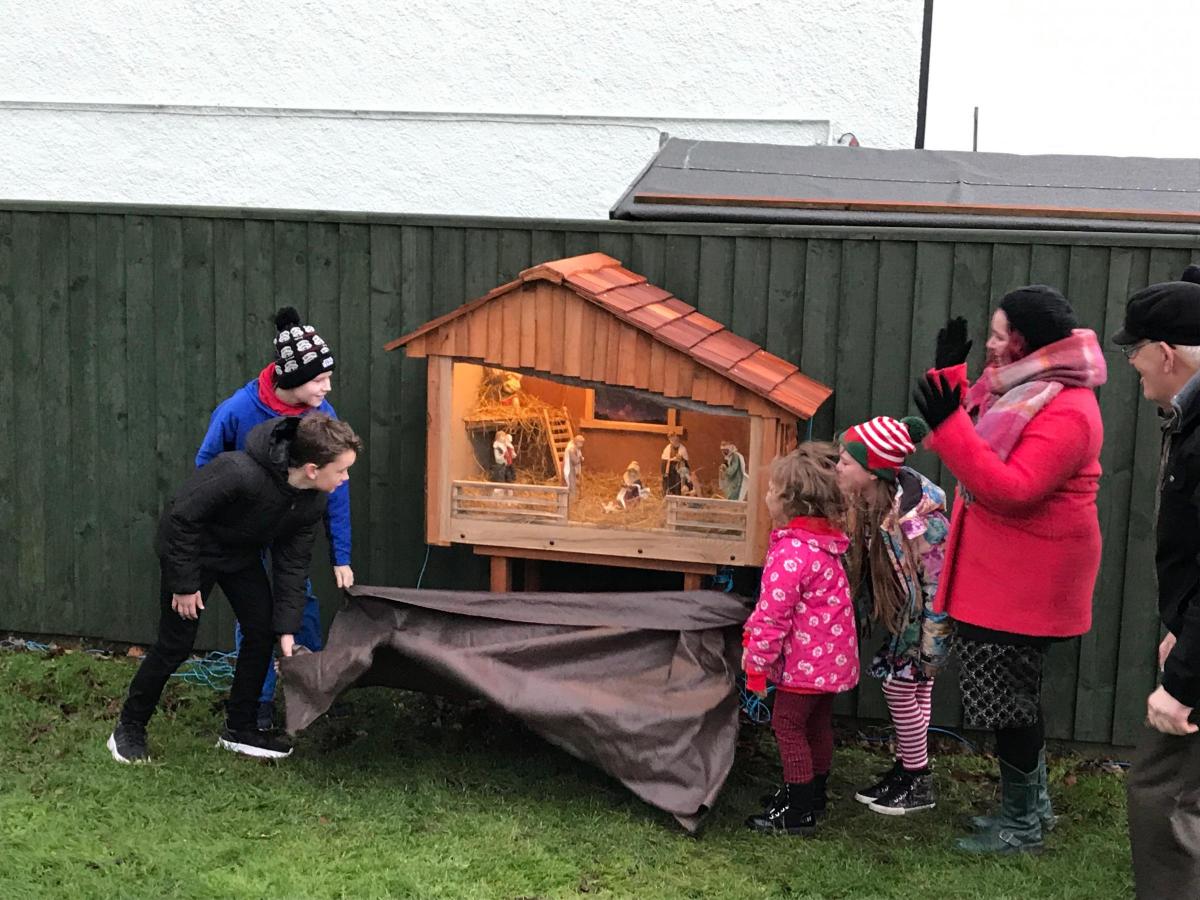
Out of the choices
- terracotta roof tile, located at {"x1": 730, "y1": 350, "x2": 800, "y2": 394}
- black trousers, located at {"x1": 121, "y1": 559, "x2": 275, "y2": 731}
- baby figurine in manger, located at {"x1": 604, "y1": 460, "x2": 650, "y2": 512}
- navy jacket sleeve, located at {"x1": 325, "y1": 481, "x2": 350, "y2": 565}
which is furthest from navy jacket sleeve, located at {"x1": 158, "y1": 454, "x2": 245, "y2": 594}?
terracotta roof tile, located at {"x1": 730, "y1": 350, "x2": 800, "y2": 394}

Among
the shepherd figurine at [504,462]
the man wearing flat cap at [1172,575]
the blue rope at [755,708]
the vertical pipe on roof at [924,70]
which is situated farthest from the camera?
the vertical pipe on roof at [924,70]

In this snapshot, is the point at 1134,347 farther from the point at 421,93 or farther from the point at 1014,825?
the point at 421,93

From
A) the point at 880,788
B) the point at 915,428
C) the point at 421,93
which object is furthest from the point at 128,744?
the point at 421,93

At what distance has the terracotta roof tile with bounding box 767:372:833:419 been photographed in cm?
483

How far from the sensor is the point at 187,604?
475 centimetres

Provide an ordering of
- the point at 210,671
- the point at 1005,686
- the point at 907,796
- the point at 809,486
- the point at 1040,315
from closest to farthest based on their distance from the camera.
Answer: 1. the point at 1040,315
2. the point at 1005,686
3. the point at 809,486
4. the point at 907,796
5. the point at 210,671

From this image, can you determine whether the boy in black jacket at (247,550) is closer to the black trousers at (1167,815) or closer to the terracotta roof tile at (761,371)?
the terracotta roof tile at (761,371)

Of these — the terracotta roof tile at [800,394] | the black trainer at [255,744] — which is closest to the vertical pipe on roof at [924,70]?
the terracotta roof tile at [800,394]

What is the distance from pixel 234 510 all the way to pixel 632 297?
5.64 feet

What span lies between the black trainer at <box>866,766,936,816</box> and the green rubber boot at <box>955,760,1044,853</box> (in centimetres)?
35

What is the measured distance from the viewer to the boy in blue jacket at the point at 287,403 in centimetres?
497

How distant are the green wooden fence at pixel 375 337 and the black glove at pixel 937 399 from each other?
1.56 m

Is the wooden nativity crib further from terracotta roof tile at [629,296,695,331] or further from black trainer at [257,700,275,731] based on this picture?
black trainer at [257,700,275,731]

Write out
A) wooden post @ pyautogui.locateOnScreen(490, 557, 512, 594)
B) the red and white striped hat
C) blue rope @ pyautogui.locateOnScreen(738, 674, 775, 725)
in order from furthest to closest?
blue rope @ pyautogui.locateOnScreen(738, 674, 775, 725) → wooden post @ pyautogui.locateOnScreen(490, 557, 512, 594) → the red and white striped hat
